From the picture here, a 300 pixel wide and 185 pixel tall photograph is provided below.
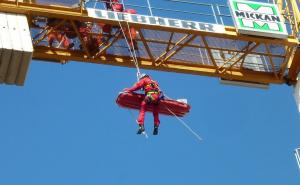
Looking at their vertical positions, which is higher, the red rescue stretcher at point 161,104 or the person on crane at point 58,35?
the person on crane at point 58,35

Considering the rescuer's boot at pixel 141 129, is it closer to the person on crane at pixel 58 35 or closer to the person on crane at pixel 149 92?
the person on crane at pixel 149 92

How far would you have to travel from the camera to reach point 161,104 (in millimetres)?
28641

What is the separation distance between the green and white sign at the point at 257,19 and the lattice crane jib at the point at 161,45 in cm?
30

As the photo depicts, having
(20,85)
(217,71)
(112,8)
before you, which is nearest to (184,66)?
(217,71)

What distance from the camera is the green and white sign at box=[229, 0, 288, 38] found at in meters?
30.6

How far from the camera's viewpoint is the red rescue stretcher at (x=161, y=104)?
93.1 feet

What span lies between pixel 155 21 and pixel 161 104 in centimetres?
304

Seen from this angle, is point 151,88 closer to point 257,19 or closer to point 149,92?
point 149,92

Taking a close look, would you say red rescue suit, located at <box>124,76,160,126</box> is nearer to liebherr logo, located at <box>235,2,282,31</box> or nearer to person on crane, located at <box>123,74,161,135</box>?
person on crane, located at <box>123,74,161,135</box>

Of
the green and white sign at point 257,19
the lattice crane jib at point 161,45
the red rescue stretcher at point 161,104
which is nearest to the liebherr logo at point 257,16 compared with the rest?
the green and white sign at point 257,19

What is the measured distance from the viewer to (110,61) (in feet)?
102

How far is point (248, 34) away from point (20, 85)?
820 centimetres

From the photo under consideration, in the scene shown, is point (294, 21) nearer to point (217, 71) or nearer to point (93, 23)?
point (217, 71)

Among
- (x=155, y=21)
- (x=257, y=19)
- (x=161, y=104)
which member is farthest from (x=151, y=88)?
(x=257, y=19)
